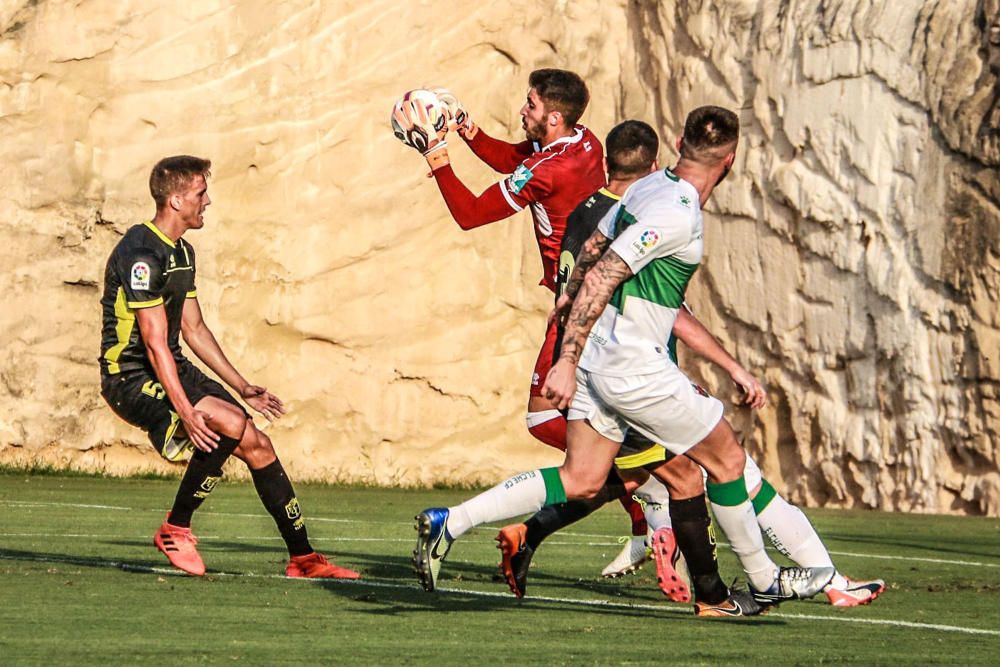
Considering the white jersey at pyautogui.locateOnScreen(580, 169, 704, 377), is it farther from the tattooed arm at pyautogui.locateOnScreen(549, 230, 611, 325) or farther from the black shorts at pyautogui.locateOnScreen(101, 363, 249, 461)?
the black shorts at pyautogui.locateOnScreen(101, 363, 249, 461)

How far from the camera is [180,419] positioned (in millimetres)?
7816

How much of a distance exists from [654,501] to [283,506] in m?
1.67

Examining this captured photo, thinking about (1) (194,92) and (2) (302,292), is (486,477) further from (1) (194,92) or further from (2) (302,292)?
(1) (194,92)

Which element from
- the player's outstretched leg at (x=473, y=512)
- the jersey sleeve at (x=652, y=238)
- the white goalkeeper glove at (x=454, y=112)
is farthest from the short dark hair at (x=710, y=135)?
the white goalkeeper glove at (x=454, y=112)

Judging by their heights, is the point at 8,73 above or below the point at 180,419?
above

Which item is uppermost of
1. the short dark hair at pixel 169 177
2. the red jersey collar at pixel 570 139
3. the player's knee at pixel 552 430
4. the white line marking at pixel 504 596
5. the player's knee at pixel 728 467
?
the red jersey collar at pixel 570 139

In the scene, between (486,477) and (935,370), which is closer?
(935,370)

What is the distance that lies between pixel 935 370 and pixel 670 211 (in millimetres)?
7991

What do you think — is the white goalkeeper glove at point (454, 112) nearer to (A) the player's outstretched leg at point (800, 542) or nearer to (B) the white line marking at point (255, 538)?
(A) the player's outstretched leg at point (800, 542)

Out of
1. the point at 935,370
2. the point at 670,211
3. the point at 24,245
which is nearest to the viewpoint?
the point at 670,211

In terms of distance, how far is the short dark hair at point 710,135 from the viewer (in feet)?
21.9

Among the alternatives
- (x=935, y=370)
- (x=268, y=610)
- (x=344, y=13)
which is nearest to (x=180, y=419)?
(x=268, y=610)

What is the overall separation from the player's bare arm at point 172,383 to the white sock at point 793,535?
95.2 inches

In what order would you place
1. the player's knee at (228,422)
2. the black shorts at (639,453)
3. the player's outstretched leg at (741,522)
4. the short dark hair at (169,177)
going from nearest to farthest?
the player's outstretched leg at (741,522) → the black shorts at (639,453) → the player's knee at (228,422) → the short dark hair at (169,177)
